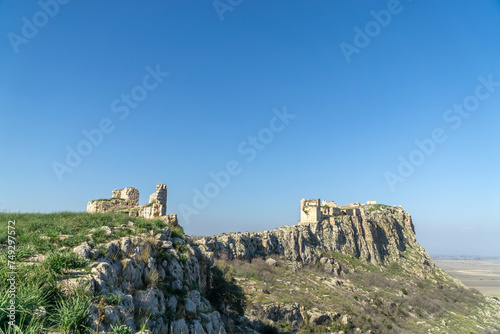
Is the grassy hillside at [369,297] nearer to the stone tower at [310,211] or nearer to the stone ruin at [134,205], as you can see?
the stone tower at [310,211]

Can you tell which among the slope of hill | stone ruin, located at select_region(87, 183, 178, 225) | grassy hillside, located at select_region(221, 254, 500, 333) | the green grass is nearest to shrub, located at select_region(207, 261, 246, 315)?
the slope of hill

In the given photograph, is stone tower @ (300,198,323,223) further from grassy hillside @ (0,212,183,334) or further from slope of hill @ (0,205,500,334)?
grassy hillside @ (0,212,183,334)

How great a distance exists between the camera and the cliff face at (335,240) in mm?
42031

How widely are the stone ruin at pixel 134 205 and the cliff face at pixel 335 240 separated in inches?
604

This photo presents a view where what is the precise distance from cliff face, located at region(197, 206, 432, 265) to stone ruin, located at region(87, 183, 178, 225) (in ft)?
50.4

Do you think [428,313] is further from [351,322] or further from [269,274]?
[269,274]

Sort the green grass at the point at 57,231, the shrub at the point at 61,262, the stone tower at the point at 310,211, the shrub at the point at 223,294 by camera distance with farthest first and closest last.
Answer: the stone tower at the point at 310,211 → the shrub at the point at 223,294 → the green grass at the point at 57,231 → the shrub at the point at 61,262

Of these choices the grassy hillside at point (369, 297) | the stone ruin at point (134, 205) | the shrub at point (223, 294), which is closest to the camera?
the shrub at point (223, 294)

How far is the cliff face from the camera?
42.0m

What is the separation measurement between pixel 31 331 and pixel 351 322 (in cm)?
2993

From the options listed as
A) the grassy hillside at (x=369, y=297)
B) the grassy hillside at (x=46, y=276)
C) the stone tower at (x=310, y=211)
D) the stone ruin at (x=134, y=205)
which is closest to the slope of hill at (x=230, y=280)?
the grassy hillside at (x=46, y=276)

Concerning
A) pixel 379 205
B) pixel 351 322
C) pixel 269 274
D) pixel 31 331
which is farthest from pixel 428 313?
pixel 31 331

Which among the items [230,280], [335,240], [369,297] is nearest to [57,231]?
[230,280]

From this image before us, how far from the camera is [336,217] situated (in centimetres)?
6062
